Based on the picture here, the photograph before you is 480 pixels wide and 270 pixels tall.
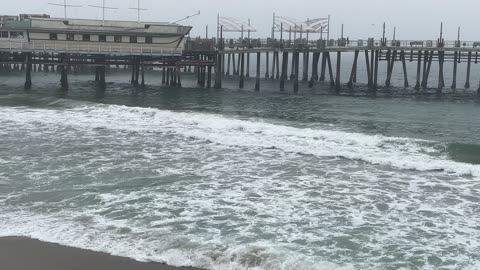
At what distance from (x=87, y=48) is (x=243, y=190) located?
33581 millimetres

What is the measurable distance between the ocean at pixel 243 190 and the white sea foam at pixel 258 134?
87 mm

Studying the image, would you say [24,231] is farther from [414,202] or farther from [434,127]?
[434,127]

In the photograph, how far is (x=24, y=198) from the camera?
12875 millimetres

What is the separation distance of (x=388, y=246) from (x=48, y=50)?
38533 mm

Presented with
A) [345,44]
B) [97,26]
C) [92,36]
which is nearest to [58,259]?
[92,36]

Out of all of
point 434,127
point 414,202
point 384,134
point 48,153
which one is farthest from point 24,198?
point 434,127

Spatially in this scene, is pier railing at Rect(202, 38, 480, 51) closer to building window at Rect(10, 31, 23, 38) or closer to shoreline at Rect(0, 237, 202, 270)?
building window at Rect(10, 31, 23, 38)

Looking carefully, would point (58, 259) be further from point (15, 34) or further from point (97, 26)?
point (15, 34)

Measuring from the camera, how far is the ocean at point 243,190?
32.9ft

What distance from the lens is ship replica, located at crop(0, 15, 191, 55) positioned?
4362 cm

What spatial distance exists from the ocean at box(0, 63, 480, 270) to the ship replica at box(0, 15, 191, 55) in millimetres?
16464

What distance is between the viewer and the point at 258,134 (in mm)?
23688

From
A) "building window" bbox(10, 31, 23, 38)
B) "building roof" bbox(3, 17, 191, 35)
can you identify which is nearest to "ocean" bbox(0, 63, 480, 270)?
"building roof" bbox(3, 17, 191, 35)

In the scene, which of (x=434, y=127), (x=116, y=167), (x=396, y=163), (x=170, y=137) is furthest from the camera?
(x=434, y=127)
